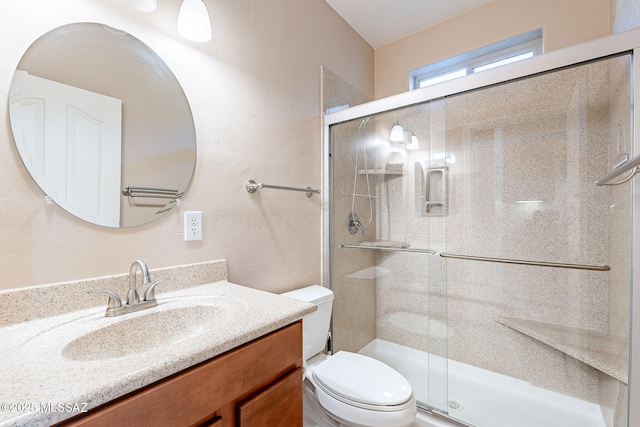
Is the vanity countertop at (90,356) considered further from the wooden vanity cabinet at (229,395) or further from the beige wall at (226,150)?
the beige wall at (226,150)

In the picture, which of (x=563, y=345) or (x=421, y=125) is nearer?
(x=563, y=345)

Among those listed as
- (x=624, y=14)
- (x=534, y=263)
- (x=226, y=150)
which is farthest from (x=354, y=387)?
(x=624, y=14)

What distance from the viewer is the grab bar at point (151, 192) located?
3.28ft

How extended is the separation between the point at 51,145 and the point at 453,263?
221 centimetres

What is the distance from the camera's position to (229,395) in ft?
2.20

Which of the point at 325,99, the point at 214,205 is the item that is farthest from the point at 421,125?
the point at 214,205

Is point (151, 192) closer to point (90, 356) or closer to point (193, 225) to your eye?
point (193, 225)

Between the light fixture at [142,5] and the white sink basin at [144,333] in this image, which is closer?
the white sink basin at [144,333]

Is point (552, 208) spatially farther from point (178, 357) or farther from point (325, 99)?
point (178, 357)

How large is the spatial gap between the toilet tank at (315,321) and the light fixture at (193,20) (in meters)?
1.23

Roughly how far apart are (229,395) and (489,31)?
2570 millimetres

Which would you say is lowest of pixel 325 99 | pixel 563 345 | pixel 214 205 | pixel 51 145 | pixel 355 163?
pixel 563 345

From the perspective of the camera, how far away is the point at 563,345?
1660 mm

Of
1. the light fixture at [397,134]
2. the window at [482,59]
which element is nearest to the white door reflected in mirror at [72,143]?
the light fixture at [397,134]
